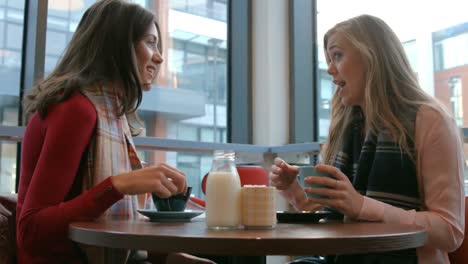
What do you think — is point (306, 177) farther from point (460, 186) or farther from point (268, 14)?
point (268, 14)

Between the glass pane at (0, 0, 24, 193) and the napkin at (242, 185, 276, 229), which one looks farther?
the glass pane at (0, 0, 24, 193)

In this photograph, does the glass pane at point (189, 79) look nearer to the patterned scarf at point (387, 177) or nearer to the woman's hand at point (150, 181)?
the patterned scarf at point (387, 177)

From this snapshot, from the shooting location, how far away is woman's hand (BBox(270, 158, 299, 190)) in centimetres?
163

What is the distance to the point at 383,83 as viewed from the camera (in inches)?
64.7

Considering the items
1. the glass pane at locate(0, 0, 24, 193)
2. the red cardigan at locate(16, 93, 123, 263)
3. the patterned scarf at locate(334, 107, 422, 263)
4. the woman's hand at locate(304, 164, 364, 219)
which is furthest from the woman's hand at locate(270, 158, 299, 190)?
the glass pane at locate(0, 0, 24, 193)

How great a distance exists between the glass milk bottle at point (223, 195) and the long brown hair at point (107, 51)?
48 centimetres

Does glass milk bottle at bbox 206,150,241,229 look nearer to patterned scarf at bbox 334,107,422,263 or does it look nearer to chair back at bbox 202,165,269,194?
patterned scarf at bbox 334,107,422,263

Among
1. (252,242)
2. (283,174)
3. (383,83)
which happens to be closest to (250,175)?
(283,174)

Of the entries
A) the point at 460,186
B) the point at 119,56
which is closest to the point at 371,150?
the point at 460,186

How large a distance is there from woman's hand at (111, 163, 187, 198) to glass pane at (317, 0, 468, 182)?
174 centimetres

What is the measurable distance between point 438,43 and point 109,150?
1992 mm

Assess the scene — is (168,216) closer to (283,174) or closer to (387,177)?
(283,174)

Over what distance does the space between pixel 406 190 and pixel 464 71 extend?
1.43 meters

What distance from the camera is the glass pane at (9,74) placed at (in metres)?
2.59
